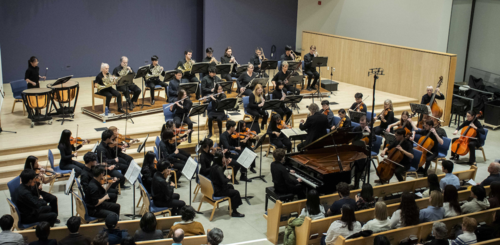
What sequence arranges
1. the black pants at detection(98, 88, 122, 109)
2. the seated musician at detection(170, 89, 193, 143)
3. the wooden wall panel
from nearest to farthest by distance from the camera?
the seated musician at detection(170, 89, 193, 143)
the black pants at detection(98, 88, 122, 109)
the wooden wall panel

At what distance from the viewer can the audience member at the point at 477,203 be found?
6.27 meters

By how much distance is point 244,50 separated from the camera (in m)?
16.5

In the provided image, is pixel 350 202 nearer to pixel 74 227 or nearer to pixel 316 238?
pixel 316 238

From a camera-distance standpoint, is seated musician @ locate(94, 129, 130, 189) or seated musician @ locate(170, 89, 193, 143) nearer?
seated musician @ locate(94, 129, 130, 189)

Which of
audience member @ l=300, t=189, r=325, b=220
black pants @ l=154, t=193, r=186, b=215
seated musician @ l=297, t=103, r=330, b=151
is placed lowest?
black pants @ l=154, t=193, r=186, b=215

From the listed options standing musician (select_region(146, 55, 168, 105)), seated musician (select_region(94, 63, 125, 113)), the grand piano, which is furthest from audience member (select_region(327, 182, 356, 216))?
standing musician (select_region(146, 55, 168, 105))

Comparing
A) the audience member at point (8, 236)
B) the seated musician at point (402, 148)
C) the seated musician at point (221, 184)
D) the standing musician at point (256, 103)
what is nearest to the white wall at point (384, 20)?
the standing musician at point (256, 103)

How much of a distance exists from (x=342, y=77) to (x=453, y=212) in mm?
9161

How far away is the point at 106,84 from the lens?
10.6 m

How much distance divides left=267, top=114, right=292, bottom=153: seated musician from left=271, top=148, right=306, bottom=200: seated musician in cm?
207

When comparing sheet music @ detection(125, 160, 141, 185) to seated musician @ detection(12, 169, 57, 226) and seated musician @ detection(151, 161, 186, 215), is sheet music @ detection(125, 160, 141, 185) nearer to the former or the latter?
seated musician @ detection(151, 161, 186, 215)

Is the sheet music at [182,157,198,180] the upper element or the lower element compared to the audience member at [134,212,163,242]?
upper

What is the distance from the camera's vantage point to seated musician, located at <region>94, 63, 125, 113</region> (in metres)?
10.5

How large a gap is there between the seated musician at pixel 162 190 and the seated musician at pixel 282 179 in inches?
56.9
